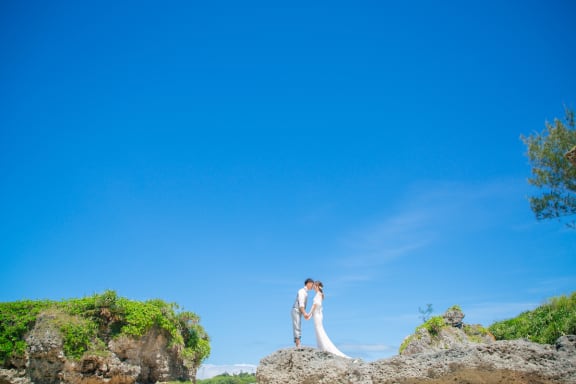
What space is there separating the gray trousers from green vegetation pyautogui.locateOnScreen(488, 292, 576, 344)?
33.3ft

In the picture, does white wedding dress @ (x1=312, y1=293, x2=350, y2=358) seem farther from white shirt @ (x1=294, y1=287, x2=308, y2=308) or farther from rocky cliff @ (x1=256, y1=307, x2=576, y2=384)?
rocky cliff @ (x1=256, y1=307, x2=576, y2=384)

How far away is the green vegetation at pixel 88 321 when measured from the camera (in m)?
18.9

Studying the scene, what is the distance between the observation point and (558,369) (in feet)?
23.5

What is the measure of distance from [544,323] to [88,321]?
67.9ft

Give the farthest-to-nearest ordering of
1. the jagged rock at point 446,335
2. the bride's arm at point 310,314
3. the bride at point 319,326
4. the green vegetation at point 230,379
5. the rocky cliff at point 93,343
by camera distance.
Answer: the green vegetation at point 230,379
the jagged rock at point 446,335
the rocky cliff at point 93,343
the bride at point 319,326
the bride's arm at point 310,314

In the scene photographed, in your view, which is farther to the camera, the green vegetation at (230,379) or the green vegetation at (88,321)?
the green vegetation at (230,379)

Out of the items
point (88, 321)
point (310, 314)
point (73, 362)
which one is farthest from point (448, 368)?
point (88, 321)

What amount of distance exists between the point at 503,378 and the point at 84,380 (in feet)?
58.0

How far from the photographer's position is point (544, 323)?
19234 mm

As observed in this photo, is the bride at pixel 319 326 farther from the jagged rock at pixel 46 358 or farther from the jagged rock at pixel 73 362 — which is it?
the jagged rock at pixel 46 358

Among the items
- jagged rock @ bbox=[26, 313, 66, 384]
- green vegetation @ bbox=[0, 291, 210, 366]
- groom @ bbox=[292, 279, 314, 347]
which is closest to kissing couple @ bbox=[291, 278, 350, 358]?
groom @ bbox=[292, 279, 314, 347]

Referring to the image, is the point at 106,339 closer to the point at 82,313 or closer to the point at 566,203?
the point at 82,313

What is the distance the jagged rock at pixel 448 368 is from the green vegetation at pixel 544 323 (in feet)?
36.0

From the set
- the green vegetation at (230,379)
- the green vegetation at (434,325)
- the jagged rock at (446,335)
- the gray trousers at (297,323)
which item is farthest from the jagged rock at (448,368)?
the green vegetation at (230,379)
